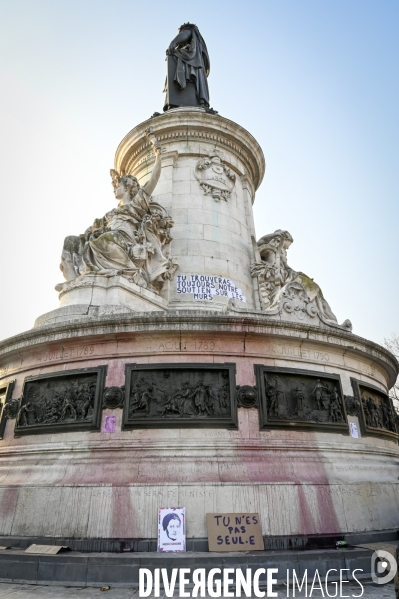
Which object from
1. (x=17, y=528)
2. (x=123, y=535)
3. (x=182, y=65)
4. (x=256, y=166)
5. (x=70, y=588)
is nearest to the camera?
(x=70, y=588)

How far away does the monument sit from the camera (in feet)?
25.7

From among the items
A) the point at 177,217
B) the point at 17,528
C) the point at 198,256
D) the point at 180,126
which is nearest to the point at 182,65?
the point at 180,126

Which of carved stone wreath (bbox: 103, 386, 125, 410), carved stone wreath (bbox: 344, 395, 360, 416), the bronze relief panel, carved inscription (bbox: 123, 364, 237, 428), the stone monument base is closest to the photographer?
carved inscription (bbox: 123, 364, 237, 428)

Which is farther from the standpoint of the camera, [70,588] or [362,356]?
[362,356]

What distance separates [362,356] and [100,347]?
686 centimetres

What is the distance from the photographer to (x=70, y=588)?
5.93 metres

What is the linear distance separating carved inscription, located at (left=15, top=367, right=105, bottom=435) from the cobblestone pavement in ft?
10.8

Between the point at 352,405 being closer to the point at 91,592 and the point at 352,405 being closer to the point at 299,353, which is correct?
the point at 299,353

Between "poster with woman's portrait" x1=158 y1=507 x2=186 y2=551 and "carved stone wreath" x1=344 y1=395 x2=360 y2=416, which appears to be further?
"carved stone wreath" x1=344 y1=395 x2=360 y2=416

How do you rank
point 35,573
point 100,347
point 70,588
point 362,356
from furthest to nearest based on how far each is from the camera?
1. point 362,356
2. point 100,347
3. point 35,573
4. point 70,588

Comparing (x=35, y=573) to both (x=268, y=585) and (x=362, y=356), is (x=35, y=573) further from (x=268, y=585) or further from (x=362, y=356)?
(x=362, y=356)

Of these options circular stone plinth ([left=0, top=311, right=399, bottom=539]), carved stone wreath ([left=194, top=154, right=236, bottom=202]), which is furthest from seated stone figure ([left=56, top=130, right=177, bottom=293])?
circular stone plinth ([left=0, top=311, right=399, bottom=539])

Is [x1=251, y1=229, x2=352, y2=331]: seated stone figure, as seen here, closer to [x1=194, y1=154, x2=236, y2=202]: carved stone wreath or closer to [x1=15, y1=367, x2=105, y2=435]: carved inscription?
[x1=194, y1=154, x2=236, y2=202]: carved stone wreath

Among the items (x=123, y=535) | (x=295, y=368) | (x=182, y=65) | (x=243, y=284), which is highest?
(x=182, y=65)
